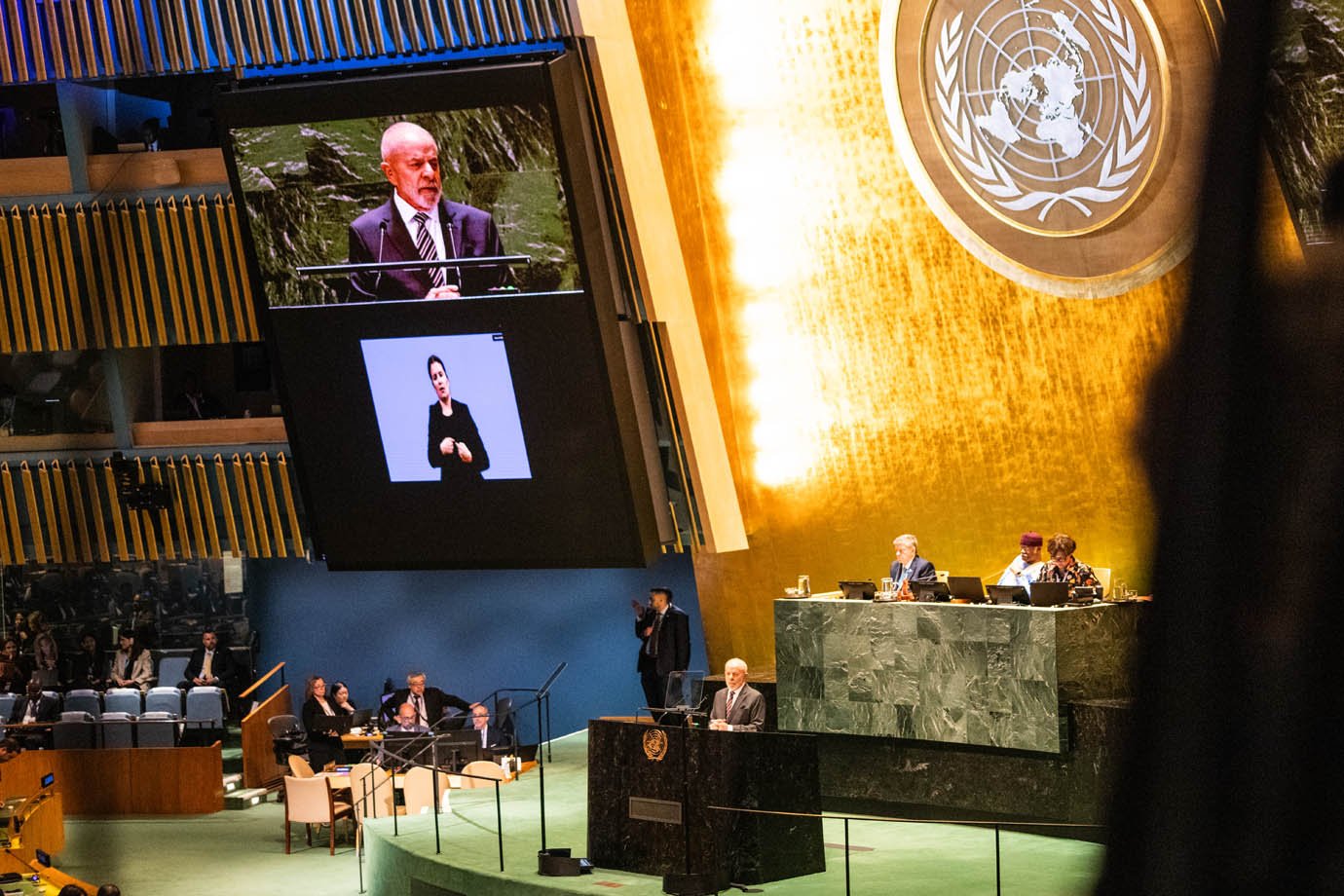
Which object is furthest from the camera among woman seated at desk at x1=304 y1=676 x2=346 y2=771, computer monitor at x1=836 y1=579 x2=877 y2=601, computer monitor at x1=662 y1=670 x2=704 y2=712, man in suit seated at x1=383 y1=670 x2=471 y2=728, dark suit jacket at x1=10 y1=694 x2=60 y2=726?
dark suit jacket at x1=10 y1=694 x2=60 y2=726

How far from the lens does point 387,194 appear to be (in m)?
10.4

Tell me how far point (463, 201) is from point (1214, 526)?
996 centimetres

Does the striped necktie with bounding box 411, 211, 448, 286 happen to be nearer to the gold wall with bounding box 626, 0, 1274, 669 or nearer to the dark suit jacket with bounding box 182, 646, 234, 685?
the gold wall with bounding box 626, 0, 1274, 669

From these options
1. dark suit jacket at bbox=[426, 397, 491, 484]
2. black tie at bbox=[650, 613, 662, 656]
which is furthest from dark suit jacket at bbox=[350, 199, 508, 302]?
black tie at bbox=[650, 613, 662, 656]

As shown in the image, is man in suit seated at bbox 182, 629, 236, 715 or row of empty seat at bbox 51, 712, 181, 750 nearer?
row of empty seat at bbox 51, 712, 181, 750

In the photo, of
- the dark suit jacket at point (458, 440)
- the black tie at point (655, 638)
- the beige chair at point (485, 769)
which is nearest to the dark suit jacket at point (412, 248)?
the dark suit jacket at point (458, 440)

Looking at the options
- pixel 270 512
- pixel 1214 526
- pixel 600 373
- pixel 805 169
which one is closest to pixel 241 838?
pixel 270 512

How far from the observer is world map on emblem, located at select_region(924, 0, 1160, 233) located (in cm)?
902

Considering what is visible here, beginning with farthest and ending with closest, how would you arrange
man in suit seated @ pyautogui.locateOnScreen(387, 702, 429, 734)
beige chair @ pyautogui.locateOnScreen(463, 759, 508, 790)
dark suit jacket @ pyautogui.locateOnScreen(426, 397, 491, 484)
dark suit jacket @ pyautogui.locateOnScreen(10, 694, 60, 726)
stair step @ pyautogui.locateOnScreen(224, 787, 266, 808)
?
dark suit jacket @ pyautogui.locateOnScreen(10, 694, 60, 726) → stair step @ pyautogui.locateOnScreen(224, 787, 266, 808) → man in suit seated @ pyautogui.locateOnScreen(387, 702, 429, 734) → beige chair @ pyautogui.locateOnScreen(463, 759, 508, 790) → dark suit jacket @ pyautogui.locateOnScreen(426, 397, 491, 484)

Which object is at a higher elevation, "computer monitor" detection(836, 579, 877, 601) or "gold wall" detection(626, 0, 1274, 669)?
"gold wall" detection(626, 0, 1274, 669)

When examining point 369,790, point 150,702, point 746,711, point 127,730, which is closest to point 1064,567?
point 746,711

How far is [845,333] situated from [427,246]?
2683mm

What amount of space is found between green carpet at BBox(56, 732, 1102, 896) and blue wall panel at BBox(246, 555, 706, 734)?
1.16m

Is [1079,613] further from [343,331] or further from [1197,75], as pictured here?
[1197,75]
